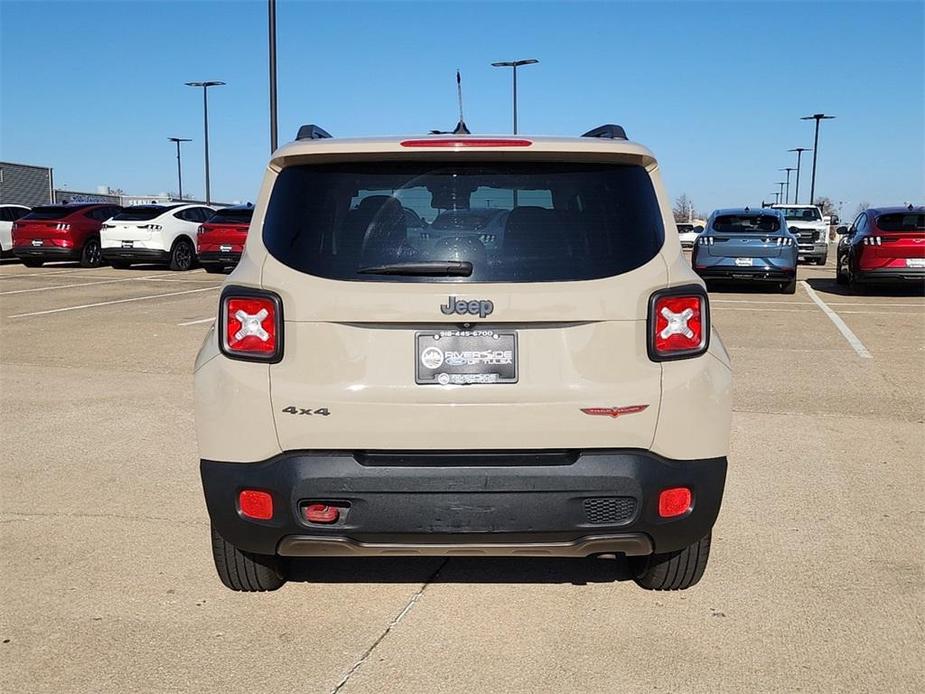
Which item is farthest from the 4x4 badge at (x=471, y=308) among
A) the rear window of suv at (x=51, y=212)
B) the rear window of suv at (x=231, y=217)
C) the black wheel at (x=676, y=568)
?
the rear window of suv at (x=51, y=212)

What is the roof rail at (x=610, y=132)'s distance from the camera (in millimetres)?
3654

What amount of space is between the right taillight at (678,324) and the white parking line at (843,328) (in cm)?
749

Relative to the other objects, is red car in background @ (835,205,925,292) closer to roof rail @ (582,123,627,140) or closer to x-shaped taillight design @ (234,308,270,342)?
roof rail @ (582,123,627,140)

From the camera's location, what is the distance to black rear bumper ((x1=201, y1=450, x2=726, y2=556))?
315 cm

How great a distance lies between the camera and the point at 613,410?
3.15m

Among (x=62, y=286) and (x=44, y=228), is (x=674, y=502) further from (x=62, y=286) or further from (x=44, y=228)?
(x=44, y=228)

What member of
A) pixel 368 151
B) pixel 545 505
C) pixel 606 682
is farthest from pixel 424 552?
pixel 368 151

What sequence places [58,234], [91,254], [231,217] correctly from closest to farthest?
[231,217] → [58,234] → [91,254]

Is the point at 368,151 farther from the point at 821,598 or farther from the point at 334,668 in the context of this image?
the point at 821,598

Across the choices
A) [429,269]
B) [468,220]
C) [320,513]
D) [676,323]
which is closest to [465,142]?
[468,220]

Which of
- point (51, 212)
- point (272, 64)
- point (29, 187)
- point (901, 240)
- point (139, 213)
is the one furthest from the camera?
point (29, 187)

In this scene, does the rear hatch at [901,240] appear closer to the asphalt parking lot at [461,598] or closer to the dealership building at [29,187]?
the asphalt parking lot at [461,598]

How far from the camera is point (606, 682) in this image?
3.15 meters

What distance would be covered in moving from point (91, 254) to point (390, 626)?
22084 millimetres
